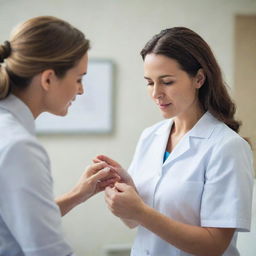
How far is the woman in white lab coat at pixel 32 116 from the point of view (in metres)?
0.82

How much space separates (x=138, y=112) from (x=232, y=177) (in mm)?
1555

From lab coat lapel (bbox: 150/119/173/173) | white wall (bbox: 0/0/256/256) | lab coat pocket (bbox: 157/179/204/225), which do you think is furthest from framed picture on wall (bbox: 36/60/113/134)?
lab coat pocket (bbox: 157/179/204/225)

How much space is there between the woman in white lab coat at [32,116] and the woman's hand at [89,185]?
0.39m

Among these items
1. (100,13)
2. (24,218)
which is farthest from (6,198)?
(100,13)

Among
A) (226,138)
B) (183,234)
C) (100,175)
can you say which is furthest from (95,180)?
(226,138)

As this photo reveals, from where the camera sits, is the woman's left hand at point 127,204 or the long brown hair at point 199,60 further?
the long brown hair at point 199,60

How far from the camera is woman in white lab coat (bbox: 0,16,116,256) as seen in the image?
820 mm

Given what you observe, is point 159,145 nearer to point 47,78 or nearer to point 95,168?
point 95,168

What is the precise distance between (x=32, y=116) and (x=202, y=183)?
0.64 m

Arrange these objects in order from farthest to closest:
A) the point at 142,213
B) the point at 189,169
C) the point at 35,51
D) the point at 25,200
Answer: the point at 189,169 < the point at 142,213 < the point at 35,51 < the point at 25,200

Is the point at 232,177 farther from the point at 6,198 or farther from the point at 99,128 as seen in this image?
the point at 99,128

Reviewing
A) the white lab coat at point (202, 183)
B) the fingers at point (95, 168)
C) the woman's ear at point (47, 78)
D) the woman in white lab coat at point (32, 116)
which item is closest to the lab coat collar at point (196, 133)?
the white lab coat at point (202, 183)

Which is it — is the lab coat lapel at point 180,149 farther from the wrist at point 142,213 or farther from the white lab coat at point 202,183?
the wrist at point 142,213

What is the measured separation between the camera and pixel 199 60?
1382 mm
